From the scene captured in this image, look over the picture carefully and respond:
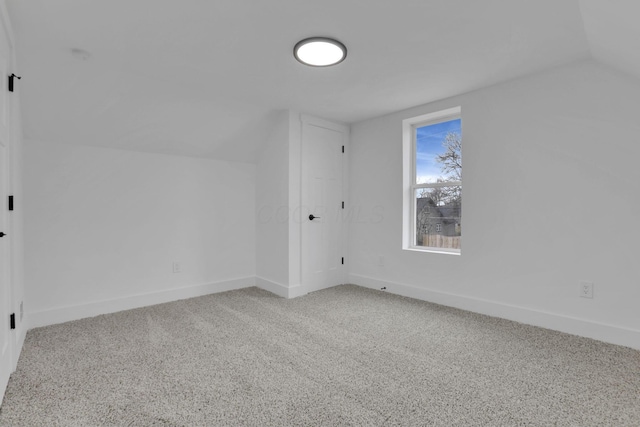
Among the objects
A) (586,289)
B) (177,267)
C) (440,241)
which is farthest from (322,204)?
(586,289)

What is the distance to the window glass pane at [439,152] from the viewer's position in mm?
3467

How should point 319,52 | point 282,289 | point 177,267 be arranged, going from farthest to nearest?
point 282,289, point 177,267, point 319,52

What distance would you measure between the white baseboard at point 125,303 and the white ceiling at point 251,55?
1505mm

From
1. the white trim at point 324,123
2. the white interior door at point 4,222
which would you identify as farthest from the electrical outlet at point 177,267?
the white trim at point 324,123

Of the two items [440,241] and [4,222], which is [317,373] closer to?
[4,222]

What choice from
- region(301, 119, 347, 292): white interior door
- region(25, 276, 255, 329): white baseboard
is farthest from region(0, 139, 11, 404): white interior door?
region(301, 119, 347, 292): white interior door

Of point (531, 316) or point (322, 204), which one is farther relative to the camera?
point (322, 204)

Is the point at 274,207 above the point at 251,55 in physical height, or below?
below

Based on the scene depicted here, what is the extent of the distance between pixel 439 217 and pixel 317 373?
7.56 feet

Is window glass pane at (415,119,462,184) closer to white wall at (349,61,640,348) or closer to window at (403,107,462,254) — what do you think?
window at (403,107,462,254)

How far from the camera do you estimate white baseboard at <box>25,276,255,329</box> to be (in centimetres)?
277

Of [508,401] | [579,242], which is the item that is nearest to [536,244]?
[579,242]

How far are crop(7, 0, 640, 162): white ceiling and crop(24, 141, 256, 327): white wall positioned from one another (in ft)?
0.80

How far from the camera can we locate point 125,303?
3184 millimetres
